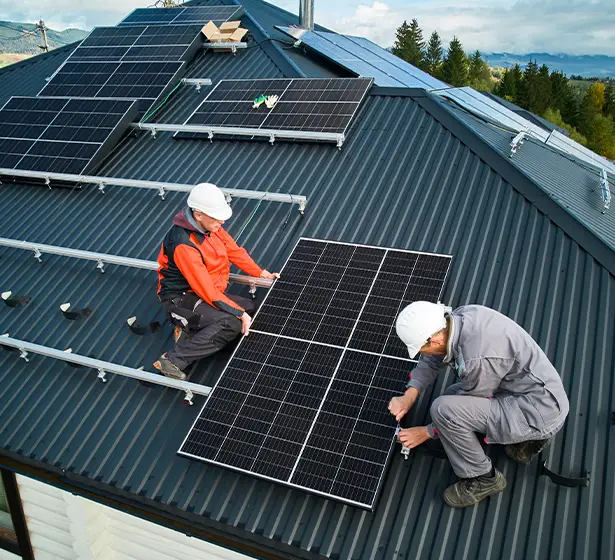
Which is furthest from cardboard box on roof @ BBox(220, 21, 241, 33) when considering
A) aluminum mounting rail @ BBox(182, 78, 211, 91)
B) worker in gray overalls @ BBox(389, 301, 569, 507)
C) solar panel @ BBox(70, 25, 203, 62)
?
worker in gray overalls @ BBox(389, 301, 569, 507)

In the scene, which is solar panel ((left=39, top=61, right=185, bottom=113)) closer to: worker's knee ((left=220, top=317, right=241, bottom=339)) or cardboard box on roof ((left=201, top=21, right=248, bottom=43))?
cardboard box on roof ((left=201, top=21, right=248, bottom=43))

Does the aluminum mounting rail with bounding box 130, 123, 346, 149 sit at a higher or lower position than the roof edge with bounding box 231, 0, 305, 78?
lower

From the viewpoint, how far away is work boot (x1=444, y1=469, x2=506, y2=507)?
6125mm

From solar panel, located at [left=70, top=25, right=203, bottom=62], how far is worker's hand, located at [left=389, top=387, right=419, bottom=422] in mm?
12329

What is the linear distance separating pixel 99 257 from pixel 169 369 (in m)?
A: 3.08

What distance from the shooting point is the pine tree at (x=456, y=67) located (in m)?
83.5

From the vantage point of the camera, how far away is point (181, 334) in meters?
8.27

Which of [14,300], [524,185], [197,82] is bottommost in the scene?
[14,300]

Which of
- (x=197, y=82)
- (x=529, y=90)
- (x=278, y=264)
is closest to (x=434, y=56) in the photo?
(x=529, y=90)

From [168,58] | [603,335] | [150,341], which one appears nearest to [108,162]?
[168,58]

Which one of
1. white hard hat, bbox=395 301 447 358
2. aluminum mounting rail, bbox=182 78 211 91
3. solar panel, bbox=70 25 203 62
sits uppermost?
solar panel, bbox=70 25 203 62

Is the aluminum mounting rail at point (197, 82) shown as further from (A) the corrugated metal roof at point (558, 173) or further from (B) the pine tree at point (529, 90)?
(B) the pine tree at point (529, 90)

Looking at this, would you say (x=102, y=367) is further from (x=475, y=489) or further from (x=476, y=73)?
(x=476, y=73)

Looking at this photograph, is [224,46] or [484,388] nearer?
[484,388]
